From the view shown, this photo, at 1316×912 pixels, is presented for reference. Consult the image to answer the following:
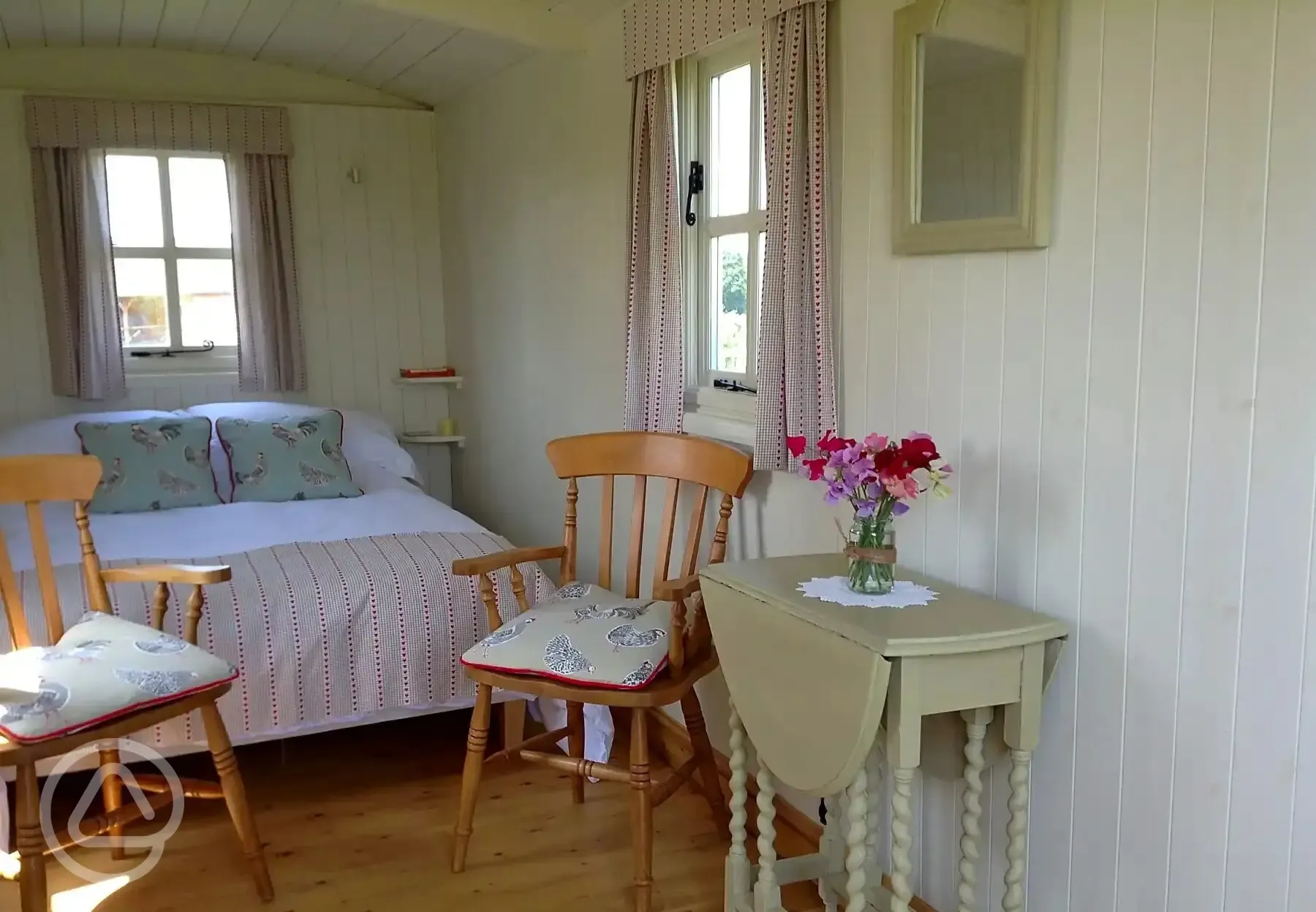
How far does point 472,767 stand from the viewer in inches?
100

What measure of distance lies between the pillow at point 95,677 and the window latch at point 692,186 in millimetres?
1613

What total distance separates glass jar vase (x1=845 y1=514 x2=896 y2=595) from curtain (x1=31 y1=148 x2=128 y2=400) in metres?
3.43

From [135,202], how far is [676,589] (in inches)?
128

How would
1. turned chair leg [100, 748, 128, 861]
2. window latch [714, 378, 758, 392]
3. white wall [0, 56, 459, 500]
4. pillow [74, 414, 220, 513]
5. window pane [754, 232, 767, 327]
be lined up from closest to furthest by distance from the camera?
turned chair leg [100, 748, 128, 861] < window pane [754, 232, 767, 327] < window latch [714, 378, 758, 392] < pillow [74, 414, 220, 513] < white wall [0, 56, 459, 500]

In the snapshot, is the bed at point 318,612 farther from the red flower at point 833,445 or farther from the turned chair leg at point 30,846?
the red flower at point 833,445

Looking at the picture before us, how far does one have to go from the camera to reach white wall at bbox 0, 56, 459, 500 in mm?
4652

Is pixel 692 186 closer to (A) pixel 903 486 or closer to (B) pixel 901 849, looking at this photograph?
(A) pixel 903 486

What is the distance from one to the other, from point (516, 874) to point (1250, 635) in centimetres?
167

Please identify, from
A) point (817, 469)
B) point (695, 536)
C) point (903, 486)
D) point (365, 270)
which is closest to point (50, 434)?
point (365, 270)

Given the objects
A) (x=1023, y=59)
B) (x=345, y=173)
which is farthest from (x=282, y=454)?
(x=1023, y=59)

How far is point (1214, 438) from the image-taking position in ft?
5.18

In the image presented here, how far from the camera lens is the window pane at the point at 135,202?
443 cm

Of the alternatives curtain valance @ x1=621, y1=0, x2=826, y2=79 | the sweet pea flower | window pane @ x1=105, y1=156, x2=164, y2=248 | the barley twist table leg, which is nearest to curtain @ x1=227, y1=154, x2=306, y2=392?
window pane @ x1=105, y1=156, x2=164, y2=248

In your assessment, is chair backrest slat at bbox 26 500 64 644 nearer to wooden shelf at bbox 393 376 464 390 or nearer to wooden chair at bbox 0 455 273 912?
wooden chair at bbox 0 455 273 912
